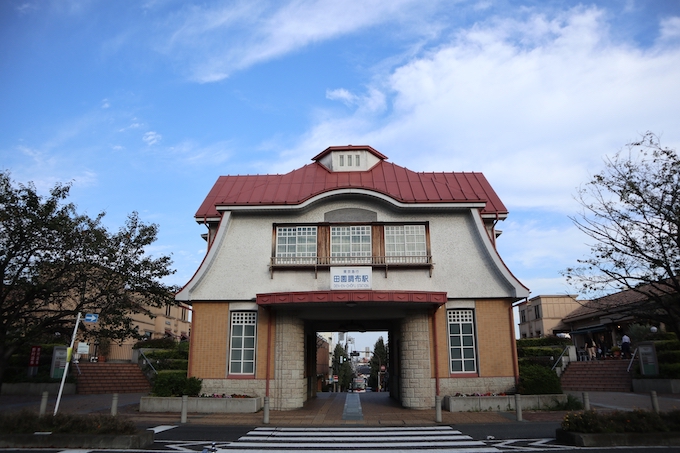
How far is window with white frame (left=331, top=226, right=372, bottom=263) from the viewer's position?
1995 cm

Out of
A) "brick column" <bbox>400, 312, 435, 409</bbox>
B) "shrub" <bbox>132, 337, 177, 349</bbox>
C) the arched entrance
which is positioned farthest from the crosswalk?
"shrub" <bbox>132, 337, 177, 349</bbox>

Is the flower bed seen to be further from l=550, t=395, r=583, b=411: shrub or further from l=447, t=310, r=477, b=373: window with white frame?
l=447, t=310, r=477, b=373: window with white frame

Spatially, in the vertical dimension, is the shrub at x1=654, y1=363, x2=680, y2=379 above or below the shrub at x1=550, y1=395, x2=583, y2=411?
above

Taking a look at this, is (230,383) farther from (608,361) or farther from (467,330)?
(608,361)

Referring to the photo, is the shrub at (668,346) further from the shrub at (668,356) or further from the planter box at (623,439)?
the planter box at (623,439)

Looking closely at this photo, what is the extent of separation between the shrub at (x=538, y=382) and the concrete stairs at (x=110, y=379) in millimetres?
19444

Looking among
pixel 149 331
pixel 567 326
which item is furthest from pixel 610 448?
pixel 149 331

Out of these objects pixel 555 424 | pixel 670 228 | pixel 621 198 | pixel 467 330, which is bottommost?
pixel 555 424

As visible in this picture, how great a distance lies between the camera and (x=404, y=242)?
795 inches

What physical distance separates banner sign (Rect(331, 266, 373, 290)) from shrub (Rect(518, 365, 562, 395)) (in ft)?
20.9

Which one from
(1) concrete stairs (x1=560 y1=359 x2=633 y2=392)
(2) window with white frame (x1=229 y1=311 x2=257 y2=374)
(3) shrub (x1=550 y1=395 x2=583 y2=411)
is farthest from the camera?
(1) concrete stairs (x1=560 y1=359 x2=633 y2=392)

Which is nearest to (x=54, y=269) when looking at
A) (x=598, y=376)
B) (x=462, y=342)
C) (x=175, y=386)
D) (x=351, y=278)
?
(x=175, y=386)

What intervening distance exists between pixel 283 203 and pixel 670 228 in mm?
12882

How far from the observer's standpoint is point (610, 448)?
1068 centimetres
